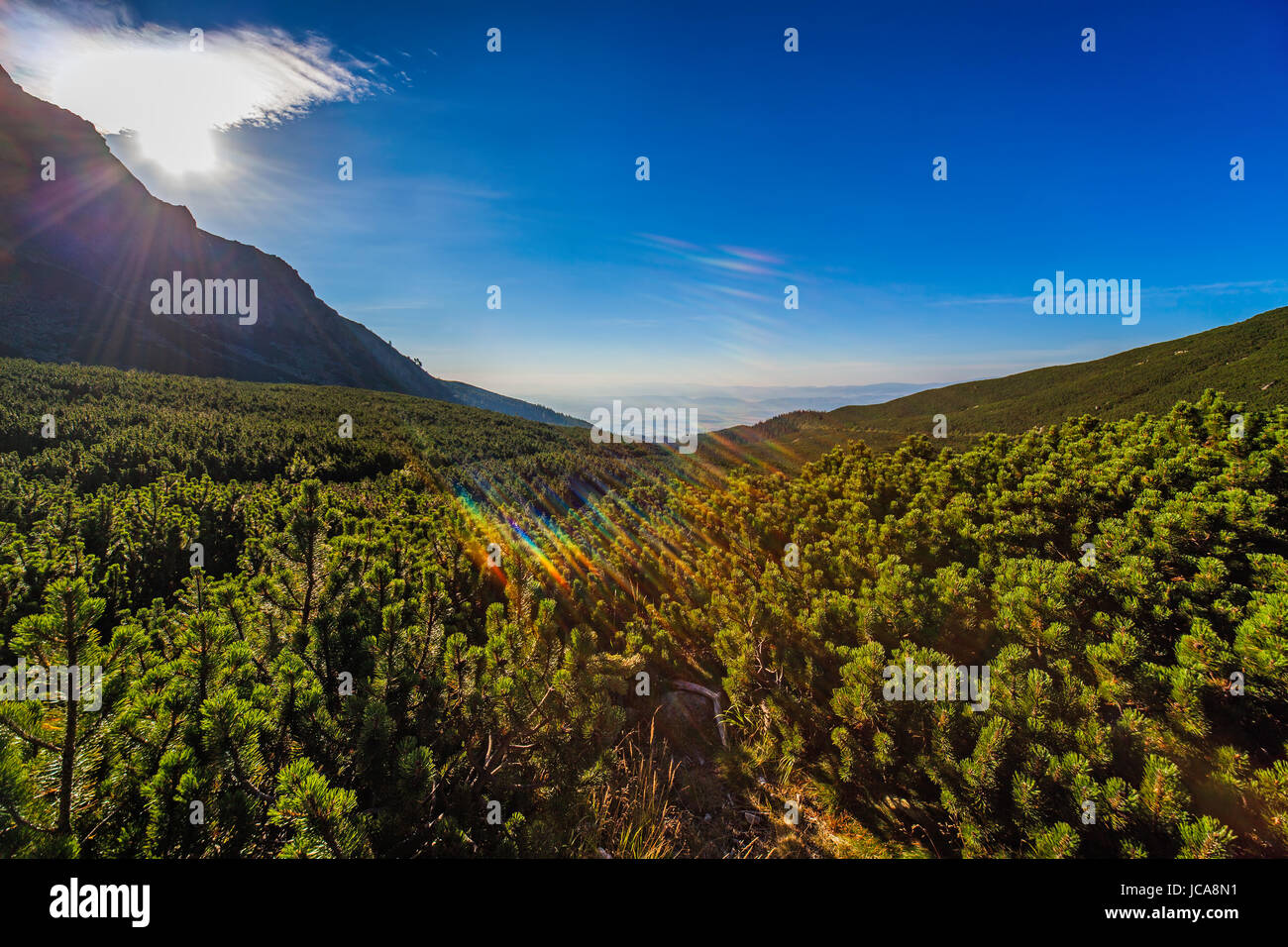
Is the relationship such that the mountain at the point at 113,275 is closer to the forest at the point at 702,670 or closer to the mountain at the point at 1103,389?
the forest at the point at 702,670

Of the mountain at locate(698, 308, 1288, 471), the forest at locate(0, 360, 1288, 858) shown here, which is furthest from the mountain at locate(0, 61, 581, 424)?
the mountain at locate(698, 308, 1288, 471)

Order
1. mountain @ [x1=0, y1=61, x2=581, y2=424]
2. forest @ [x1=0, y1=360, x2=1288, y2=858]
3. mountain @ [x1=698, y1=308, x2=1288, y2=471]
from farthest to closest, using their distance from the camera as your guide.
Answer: mountain @ [x1=0, y1=61, x2=581, y2=424] < mountain @ [x1=698, y1=308, x2=1288, y2=471] < forest @ [x1=0, y1=360, x2=1288, y2=858]

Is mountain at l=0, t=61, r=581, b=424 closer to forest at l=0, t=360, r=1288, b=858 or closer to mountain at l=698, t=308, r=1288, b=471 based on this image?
forest at l=0, t=360, r=1288, b=858

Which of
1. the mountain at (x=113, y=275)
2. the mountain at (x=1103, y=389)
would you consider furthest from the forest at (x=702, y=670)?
the mountain at (x=113, y=275)

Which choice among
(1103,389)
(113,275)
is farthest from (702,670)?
(113,275)

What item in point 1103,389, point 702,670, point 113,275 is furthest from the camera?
point 113,275

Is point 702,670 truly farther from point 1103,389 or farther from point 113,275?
point 113,275
